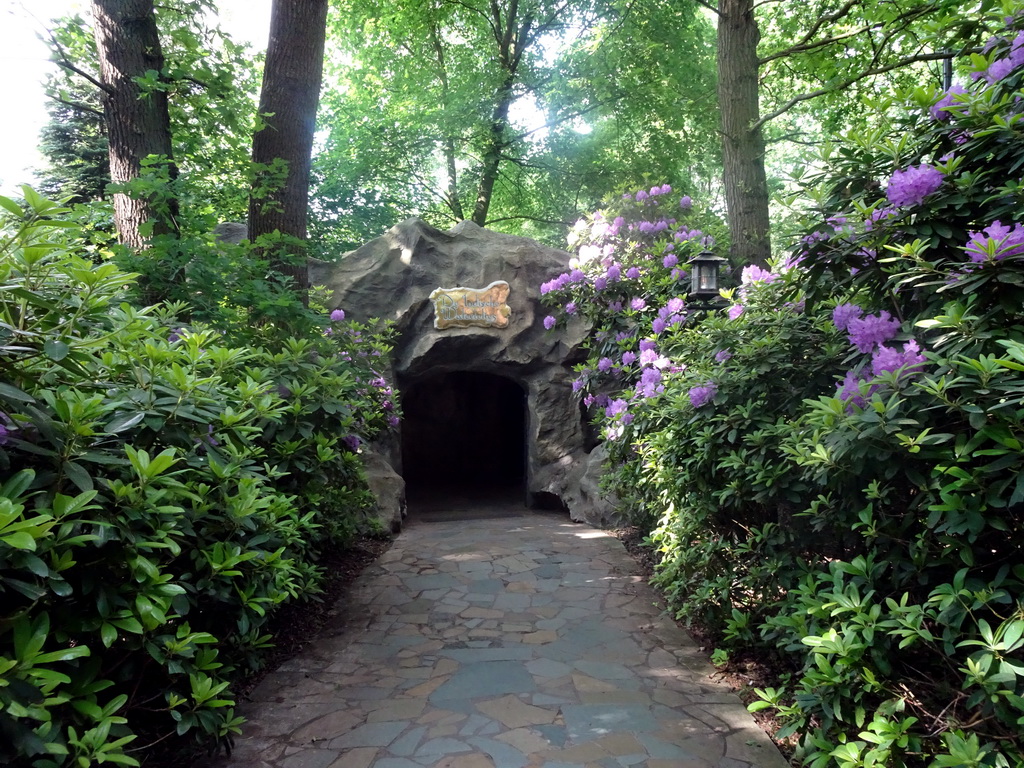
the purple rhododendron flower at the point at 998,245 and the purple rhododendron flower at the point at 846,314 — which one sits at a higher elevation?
the purple rhododendron flower at the point at 998,245

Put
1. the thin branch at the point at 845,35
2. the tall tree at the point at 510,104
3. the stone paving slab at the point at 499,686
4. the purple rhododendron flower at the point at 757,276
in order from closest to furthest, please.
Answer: the stone paving slab at the point at 499,686, the purple rhododendron flower at the point at 757,276, the thin branch at the point at 845,35, the tall tree at the point at 510,104

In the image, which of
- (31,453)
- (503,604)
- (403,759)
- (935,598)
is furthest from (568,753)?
(31,453)

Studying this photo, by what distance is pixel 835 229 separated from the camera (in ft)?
8.78

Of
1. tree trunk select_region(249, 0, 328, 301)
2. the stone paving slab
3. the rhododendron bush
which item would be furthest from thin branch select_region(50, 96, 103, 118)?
the rhododendron bush

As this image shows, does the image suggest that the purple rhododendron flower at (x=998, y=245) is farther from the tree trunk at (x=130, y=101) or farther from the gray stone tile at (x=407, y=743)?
the tree trunk at (x=130, y=101)

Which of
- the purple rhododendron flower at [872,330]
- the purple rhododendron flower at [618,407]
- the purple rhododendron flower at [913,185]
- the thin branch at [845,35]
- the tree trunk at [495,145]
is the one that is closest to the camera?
the purple rhododendron flower at [913,185]

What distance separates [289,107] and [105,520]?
4.97 metres

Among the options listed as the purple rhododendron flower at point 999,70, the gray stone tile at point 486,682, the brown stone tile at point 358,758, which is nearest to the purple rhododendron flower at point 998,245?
the purple rhododendron flower at point 999,70

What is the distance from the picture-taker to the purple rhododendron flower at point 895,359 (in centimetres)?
218

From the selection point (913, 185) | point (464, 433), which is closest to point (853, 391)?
point (913, 185)

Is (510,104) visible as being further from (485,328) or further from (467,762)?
(467,762)

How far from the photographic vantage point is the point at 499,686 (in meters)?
3.36

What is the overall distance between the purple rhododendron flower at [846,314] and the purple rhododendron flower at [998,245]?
0.64 m

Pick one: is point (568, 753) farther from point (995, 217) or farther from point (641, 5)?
point (641, 5)
